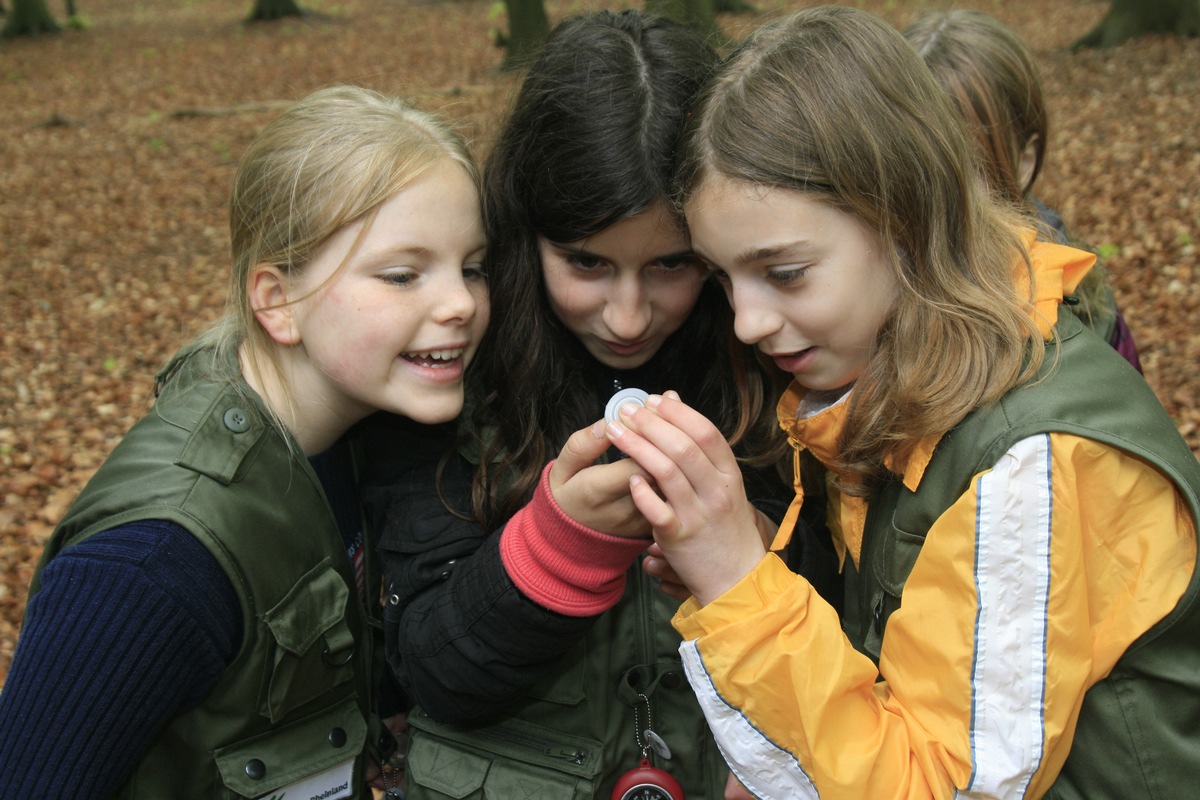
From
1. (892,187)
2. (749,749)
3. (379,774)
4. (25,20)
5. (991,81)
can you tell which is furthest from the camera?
(25,20)

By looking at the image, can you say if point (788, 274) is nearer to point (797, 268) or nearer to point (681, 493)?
point (797, 268)

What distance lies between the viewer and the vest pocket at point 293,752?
219cm

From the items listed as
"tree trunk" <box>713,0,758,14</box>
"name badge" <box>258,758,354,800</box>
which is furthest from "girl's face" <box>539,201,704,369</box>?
"tree trunk" <box>713,0,758,14</box>

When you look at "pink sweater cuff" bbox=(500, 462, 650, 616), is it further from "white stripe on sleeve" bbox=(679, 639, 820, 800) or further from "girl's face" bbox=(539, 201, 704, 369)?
"girl's face" bbox=(539, 201, 704, 369)

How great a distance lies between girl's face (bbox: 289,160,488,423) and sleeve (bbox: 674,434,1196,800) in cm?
92

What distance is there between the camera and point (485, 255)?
2.57m

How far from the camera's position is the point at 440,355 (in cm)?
243

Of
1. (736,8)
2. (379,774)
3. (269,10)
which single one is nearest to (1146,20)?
(736,8)

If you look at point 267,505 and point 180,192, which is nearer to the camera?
point 267,505

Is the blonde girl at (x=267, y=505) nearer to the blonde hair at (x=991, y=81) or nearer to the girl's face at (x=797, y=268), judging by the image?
the girl's face at (x=797, y=268)

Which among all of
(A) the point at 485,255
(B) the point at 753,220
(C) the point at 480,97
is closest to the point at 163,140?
(C) the point at 480,97

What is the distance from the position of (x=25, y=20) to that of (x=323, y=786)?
23070 mm

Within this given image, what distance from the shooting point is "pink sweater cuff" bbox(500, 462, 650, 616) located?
6.98 ft

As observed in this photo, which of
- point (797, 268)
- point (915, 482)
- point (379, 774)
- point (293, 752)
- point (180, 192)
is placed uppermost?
point (797, 268)
